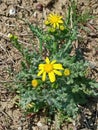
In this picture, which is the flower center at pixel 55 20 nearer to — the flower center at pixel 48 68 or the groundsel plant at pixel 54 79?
the groundsel plant at pixel 54 79

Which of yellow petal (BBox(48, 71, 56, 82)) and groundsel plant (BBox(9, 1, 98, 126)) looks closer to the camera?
yellow petal (BBox(48, 71, 56, 82))

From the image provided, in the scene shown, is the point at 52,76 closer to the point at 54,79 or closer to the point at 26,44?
the point at 54,79

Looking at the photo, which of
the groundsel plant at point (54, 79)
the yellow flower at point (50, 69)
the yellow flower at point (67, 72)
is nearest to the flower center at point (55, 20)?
the groundsel plant at point (54, 79)

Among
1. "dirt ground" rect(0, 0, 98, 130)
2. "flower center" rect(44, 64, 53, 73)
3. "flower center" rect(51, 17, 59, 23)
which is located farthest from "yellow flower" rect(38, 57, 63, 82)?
"dirt ground" rect(0, 0, 98, 130)

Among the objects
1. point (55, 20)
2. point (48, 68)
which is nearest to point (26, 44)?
point (55, 20)

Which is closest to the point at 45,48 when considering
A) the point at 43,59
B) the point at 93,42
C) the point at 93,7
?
the point at 43,59

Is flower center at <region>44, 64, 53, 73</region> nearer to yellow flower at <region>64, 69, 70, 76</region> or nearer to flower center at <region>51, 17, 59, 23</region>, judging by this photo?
yellow flower at <region>64, 69, 70, 76</region>
